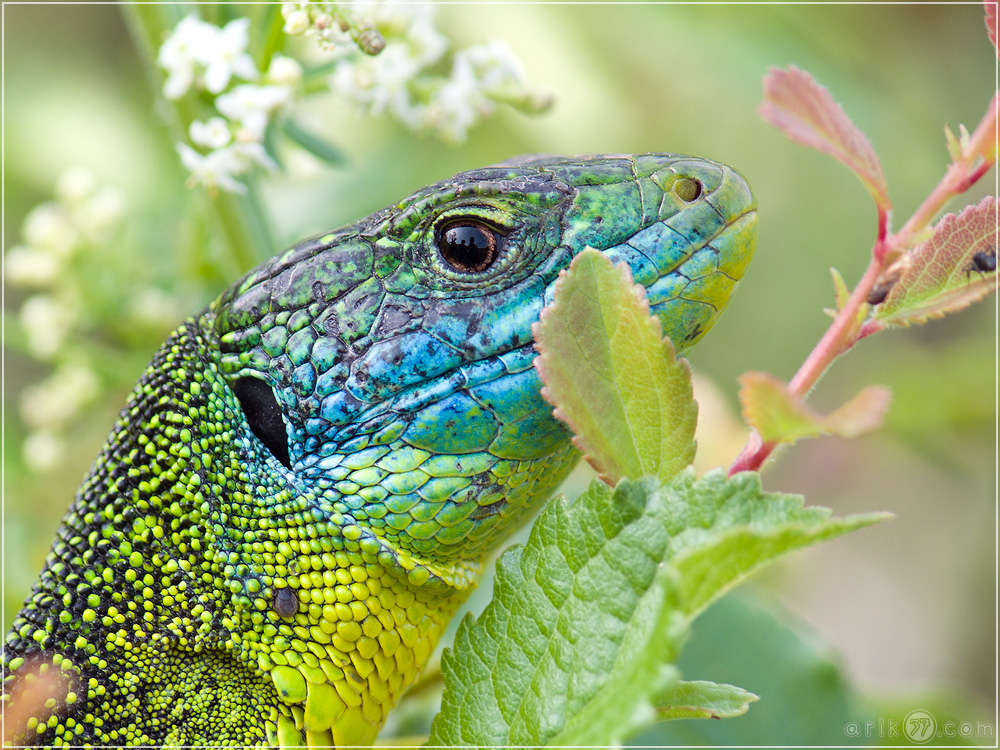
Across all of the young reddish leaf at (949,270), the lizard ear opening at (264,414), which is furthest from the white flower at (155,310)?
the young reddish leaf at (949,270)

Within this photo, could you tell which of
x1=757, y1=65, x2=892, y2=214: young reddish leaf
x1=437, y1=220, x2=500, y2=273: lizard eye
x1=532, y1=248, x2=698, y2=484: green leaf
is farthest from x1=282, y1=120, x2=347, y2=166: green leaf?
x1=757, y1=65, x2=892, y2=214: young reddish leaf

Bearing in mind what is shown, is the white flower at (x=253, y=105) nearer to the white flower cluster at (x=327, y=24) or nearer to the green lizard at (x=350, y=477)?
the white flower cluster at (x=327, y=24)

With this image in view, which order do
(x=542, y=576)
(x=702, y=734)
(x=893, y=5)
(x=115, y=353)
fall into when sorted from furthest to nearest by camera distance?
(x=893, y=5) → (x=115, y=353) → (x=702, y=734) → (x=542, y=576)

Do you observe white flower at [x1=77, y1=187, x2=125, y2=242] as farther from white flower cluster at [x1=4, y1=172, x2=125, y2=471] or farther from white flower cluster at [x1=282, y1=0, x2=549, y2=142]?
white flower cluster at [x1=282, y1=0, x2=549, y2=142]

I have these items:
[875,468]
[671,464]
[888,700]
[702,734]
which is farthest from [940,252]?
[875,468]

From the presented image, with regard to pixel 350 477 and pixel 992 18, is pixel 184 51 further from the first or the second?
pixel 992 18

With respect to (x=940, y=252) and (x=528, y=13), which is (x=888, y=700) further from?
(x=528, y=13)
